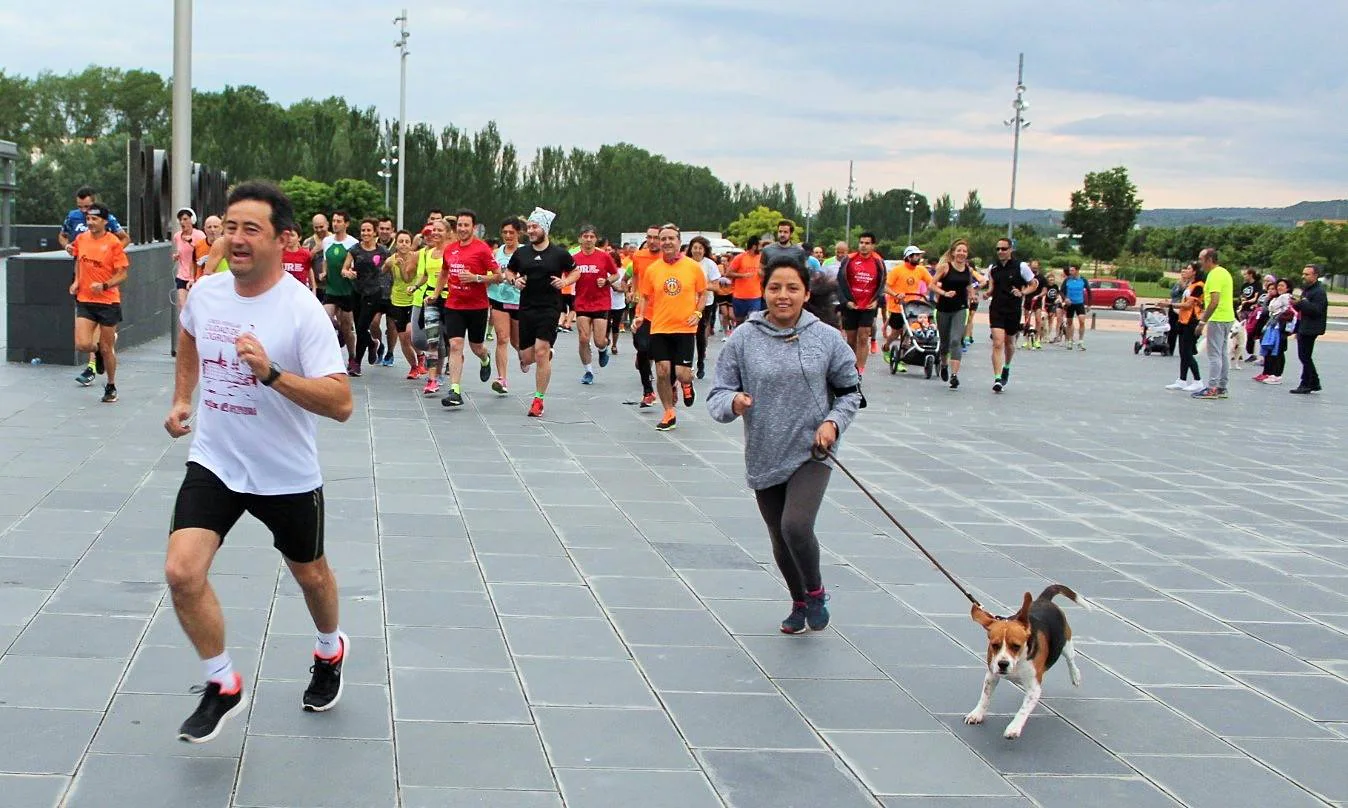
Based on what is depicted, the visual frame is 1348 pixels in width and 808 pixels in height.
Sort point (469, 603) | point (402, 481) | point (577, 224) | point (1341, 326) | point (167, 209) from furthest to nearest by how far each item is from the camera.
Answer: point (577, 224)
point (1341, 326)
point (167, 209)
point (402, 481)
point (469, 603)

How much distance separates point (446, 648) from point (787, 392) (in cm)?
169

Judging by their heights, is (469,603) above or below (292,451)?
below

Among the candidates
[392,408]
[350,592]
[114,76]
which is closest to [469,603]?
[350,592]

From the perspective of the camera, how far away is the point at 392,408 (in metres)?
13.0

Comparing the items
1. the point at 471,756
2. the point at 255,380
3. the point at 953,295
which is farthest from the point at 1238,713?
the point at 953,295

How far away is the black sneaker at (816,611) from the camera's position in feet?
19.6

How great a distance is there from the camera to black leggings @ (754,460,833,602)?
5.80 meters

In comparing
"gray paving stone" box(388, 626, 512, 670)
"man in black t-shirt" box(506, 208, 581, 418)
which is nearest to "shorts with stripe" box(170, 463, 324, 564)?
"gray paving stone" box(388, 626, 512, 670)

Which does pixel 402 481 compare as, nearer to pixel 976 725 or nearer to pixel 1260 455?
pixel 976 725

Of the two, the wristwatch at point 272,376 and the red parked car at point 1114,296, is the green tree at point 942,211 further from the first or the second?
the wristwatch at point 272,376

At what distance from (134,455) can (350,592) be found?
154 inches

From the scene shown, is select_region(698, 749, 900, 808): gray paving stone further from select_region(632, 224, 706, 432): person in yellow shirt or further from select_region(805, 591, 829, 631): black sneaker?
select_region(632, 224, 706, 432): person in yellow shirt

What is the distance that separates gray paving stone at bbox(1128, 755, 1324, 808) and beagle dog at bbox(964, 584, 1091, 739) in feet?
1.22

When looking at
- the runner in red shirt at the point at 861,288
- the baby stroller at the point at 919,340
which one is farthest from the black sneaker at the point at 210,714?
the baby stroller at the point at 919,340
